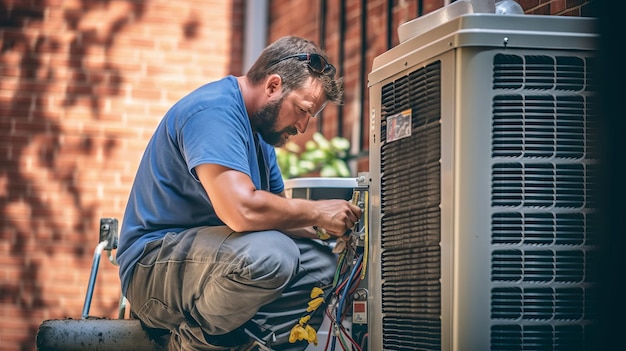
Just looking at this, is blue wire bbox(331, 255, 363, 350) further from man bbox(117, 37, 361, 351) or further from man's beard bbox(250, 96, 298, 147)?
man's beard bbox(250, 96, 298, 147)

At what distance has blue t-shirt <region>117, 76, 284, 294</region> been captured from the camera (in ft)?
9.53

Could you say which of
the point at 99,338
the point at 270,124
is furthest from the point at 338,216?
the point at 99,338

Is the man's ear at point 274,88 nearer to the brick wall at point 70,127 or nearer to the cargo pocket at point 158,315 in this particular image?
the cargo pocket at point 158,315

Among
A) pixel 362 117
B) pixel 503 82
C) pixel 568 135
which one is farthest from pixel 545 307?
pixel 362 117

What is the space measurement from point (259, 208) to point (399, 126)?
50 centimetres

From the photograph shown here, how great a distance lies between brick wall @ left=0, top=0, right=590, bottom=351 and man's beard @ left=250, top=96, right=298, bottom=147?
9.09 ft

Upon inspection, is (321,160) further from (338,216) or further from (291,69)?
(338,216)

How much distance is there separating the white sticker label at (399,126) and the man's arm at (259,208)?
0.29 metres

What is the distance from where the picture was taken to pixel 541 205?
235 centimetres

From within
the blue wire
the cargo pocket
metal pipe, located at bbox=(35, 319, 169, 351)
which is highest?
the blue wire

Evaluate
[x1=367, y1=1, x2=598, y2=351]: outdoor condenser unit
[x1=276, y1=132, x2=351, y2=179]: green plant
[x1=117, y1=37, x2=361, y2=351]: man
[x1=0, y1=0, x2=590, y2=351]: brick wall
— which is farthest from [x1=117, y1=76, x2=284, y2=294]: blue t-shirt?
[x1=0, y1=0, x2=590, y2=351]: brick wall

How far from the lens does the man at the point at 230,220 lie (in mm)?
2805

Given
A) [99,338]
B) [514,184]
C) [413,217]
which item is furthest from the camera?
[99,338]

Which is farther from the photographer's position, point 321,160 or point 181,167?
point 321,160
